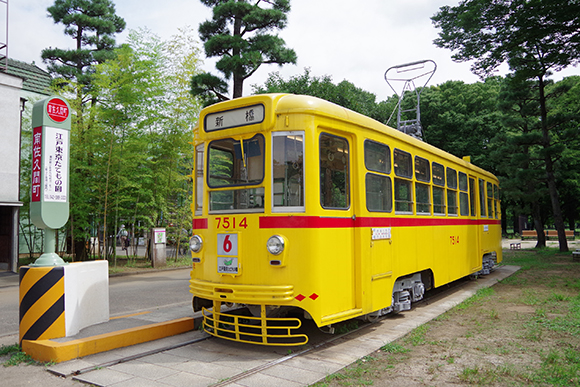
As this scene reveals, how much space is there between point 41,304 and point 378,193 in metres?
4.45

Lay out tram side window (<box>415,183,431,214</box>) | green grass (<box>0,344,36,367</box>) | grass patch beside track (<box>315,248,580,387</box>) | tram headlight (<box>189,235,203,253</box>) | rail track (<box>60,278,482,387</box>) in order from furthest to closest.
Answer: tram side window (<box>415,183,431,214</box>), tram headlight (<box>189,235,203,253</box>), green grass (<box>0,344,36,367</box>), rail track (<box>60,278,482,387</box>), grass patch beside track (<box>315,248,580,387</box>)

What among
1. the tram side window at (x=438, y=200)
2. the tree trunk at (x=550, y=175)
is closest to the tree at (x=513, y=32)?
the tree trunk at (x=550, y=175)

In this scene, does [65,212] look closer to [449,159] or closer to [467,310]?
[467,310]

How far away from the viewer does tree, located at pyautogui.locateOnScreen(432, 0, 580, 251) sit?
1291cm

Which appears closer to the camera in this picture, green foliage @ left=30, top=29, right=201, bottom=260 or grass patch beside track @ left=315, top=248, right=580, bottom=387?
grass patch beside track @ left=315, top=248, right=580, bottom=387

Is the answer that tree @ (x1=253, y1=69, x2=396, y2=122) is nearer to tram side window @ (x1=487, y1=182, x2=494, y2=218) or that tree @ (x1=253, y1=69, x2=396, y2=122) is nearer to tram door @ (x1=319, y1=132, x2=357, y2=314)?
tram side window @ (x1=487, y1=182, x2=494, y2=218)

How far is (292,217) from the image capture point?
505cm

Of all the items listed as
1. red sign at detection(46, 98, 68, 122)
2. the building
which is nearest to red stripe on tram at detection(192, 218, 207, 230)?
red sign at detection(46, 98, 68, 122)

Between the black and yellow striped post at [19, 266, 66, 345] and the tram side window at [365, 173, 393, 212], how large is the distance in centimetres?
397

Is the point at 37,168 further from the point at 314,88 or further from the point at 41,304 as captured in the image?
the point at 314,88

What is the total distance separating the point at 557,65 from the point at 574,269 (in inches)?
298

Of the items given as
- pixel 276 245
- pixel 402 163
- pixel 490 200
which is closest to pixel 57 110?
pixel 276 245

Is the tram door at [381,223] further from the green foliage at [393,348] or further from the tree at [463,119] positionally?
the tree at [463,119]

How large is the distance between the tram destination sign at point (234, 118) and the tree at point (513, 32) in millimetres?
10546
